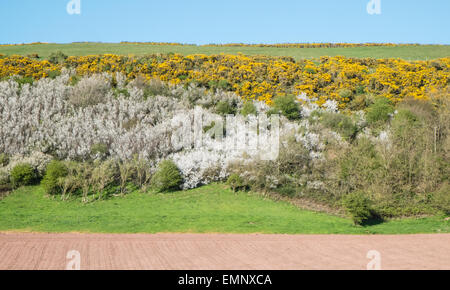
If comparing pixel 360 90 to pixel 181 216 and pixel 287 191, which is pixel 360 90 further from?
pixel 181 216

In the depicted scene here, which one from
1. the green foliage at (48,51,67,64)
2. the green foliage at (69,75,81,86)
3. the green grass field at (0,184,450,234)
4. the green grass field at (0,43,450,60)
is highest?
the green grass field at (0,43,450,60)

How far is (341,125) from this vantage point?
26969 mm

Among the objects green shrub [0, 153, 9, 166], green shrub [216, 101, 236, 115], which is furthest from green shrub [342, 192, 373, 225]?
green shrub [0, 153, 9, 166]

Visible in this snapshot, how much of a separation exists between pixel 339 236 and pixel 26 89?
81.8 feet

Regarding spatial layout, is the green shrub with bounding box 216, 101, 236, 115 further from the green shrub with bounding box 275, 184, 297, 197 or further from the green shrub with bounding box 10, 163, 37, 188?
the green shrub with bounding box 10, 163, 37, 188

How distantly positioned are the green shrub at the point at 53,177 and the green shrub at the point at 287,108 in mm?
15101

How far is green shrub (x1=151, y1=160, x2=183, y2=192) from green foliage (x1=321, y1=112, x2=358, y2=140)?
441 inches

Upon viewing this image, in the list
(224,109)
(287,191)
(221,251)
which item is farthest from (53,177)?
(224,109)

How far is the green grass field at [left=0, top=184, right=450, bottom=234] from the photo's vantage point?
55.8 feet

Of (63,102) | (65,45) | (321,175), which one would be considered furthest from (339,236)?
(65,45)

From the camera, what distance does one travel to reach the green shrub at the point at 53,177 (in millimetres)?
20570

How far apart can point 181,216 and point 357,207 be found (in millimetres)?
8059
